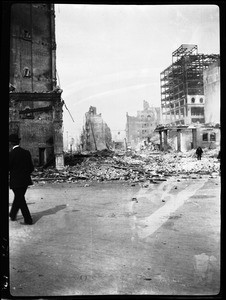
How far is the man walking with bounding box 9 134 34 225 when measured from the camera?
11.6ft

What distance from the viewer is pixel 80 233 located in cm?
373

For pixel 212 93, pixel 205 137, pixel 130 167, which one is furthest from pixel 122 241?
pixel 212 93

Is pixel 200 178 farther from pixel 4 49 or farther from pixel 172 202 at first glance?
pixel 4 49

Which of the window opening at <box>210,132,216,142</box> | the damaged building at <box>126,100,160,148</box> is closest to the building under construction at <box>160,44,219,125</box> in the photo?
the damaged building at <box>126,100,160,148</box>

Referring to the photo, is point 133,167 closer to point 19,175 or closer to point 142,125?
point 142,125

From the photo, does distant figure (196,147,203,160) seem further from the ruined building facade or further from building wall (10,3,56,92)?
building wall (10,3,56,92)

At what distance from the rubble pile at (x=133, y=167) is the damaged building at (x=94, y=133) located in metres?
0.24

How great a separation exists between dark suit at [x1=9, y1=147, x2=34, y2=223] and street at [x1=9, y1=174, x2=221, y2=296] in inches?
4.6

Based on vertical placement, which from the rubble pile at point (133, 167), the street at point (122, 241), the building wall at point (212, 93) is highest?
the building wall at point (212, 93)

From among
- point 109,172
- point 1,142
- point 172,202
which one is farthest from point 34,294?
point 109,172

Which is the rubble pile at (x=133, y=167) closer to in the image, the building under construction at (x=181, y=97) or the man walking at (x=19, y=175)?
the man walking at (x=19, y=175)

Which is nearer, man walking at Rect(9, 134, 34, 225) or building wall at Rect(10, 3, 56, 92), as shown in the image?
man walking at Rect(9, 134, 34, 225)

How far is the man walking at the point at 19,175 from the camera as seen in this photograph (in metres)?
3.53

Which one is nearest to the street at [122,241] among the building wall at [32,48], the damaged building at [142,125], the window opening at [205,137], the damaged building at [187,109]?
the window opening at [205,137]
